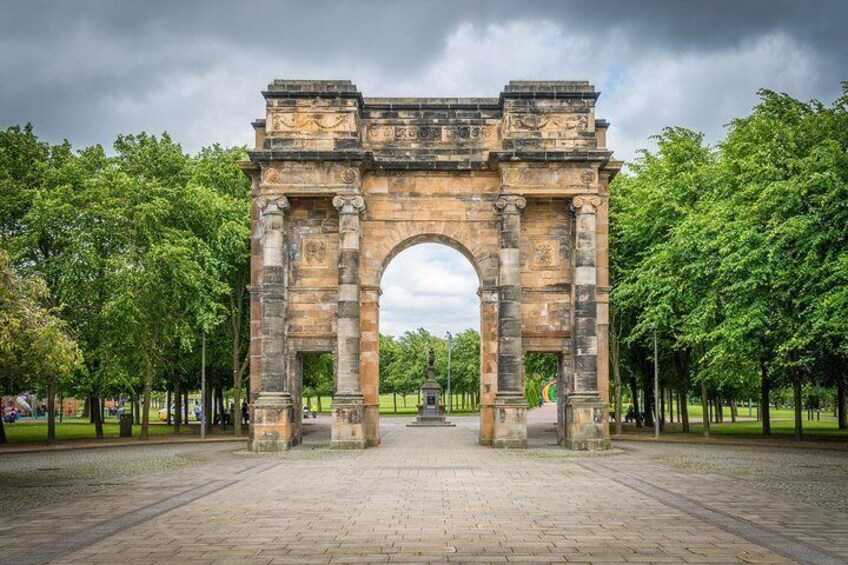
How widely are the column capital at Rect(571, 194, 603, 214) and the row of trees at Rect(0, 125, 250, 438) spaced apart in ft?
47.7

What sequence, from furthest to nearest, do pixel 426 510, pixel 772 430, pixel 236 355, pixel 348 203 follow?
pixel 772 430 < pixel 236 355 < pixel 348 203 < pixel 426 510

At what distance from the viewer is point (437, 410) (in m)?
47.0

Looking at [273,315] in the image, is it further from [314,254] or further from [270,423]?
[270,423]

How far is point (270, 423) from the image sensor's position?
24.8 m

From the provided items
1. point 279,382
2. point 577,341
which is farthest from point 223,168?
point 577,341

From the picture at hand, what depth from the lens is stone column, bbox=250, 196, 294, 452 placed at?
25125mm

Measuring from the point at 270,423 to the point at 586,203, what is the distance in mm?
12855

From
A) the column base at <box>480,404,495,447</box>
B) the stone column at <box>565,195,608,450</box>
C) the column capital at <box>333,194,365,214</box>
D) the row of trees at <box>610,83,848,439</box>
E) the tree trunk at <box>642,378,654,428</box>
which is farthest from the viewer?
the tree trunk at <box>642,378,654,428</box>

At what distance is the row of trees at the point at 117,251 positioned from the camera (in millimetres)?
29344

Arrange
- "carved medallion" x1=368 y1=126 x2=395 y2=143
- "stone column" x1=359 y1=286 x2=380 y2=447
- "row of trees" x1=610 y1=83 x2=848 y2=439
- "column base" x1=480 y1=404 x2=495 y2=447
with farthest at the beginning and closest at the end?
"carved medallion" x1=368 y1=126 x2=395 y2=143 < "stone column" x1=359 y1=286 x2=380 y2=447 < "column base" x1=480 y1=404 x2=495 y2=447 < "row of trees" x1=610 y1=83 x2=848 y2=439

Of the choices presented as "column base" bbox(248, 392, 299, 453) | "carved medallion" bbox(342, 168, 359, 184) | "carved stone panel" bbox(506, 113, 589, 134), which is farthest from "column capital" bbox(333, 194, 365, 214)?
"column base" bbox(248, 392, 299, 453)

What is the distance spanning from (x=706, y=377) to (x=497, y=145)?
12416 millimetres

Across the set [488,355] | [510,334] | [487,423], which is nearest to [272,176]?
[510,334]

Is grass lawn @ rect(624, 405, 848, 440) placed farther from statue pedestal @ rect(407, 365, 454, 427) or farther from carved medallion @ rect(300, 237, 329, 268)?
carved medallion @ rect(300, 237, 329, 268)
